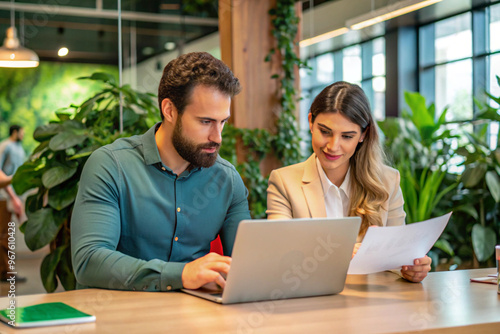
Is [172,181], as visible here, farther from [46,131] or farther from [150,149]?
[46,131]

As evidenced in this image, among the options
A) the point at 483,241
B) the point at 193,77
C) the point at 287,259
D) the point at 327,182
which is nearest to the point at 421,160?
the point at 483,241

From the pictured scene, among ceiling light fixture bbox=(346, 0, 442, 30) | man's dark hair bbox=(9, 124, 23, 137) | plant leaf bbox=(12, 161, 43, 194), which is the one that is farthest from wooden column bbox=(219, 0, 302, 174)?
ceiling light fixture bbox=(346, 0, 442, 30)

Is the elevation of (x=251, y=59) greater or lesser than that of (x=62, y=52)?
lesser

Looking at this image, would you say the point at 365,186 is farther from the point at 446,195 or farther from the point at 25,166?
the point at 446,195

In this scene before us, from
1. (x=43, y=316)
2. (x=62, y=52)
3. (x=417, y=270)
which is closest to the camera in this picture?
(x=43, y=316)

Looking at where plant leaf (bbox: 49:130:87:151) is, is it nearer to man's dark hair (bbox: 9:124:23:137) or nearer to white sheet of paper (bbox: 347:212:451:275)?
white sheet of paper (bbox: 347:212:451:275)

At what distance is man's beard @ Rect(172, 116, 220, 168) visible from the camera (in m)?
1.83

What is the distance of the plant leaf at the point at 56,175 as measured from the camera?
2.84m

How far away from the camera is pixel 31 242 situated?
9.46 feet

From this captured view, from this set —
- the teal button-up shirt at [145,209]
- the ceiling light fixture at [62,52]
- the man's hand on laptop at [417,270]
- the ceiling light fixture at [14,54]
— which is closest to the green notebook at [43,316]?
the teal button-up shirt at [145,209]

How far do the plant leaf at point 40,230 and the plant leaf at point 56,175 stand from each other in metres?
0.17

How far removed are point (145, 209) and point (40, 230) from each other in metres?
1.29

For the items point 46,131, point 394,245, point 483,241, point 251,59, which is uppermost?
point 251,59

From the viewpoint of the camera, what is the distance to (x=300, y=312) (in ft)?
4.26
